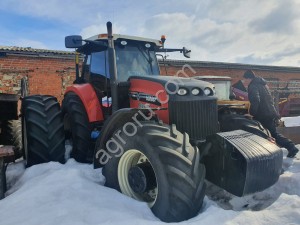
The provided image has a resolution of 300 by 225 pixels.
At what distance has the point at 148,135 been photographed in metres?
3.04

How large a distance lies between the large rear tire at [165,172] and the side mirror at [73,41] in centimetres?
170

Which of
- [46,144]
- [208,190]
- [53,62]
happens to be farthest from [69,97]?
[53,62]

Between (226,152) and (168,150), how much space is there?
2.66 ft

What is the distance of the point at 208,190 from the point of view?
12.4ft

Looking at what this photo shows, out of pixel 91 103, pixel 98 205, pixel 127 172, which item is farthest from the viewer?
pixel 91 103

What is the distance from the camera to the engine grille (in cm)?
366

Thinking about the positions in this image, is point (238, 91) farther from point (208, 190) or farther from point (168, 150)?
point (168, 150)

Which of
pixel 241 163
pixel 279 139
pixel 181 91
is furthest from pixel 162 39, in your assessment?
pixel 279 139

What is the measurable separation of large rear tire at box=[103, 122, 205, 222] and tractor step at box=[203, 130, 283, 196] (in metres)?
0.45

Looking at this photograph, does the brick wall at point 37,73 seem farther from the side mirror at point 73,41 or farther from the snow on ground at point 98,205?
the snow on ground at point 98,205

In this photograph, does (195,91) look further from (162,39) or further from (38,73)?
(38,73)

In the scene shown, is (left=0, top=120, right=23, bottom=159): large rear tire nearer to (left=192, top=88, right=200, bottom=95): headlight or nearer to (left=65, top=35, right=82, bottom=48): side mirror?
(left=65, top=35, right=82, bottom=48): side mirror

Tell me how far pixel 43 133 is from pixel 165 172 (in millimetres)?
2460

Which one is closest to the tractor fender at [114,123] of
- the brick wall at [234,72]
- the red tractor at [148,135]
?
the red tractor at [148,135]
